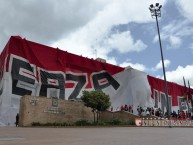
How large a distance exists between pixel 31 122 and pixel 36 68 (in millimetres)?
9190

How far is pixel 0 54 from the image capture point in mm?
38031

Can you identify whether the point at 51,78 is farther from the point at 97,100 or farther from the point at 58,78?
the point at 97,100

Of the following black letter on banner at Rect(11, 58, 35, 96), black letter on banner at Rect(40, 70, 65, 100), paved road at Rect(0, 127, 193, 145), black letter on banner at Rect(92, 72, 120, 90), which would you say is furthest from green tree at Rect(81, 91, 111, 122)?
paved road at Rect(0, 127, 193, 145)

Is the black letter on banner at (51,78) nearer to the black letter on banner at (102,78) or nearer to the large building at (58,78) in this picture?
the large building at (58,78)

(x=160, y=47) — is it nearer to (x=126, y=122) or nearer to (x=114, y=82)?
(x=126, y=122)

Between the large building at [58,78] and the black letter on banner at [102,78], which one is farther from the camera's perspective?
the black letter on banner at [102,78]

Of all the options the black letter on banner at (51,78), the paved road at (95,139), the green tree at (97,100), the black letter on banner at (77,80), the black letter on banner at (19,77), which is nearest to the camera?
the paved road at (95,139)

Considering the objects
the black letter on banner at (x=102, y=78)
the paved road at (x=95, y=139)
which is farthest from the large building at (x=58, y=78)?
the paved road at (x=95, y=139)

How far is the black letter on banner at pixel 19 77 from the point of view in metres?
32.0

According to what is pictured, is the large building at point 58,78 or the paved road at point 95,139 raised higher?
the large building at point 58,78

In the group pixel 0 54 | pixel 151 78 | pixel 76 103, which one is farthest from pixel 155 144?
pixel 151 78

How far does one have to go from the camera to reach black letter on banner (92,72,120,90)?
134ft

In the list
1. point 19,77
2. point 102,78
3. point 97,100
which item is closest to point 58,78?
point 19,77

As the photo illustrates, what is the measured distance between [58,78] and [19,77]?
509 cm
